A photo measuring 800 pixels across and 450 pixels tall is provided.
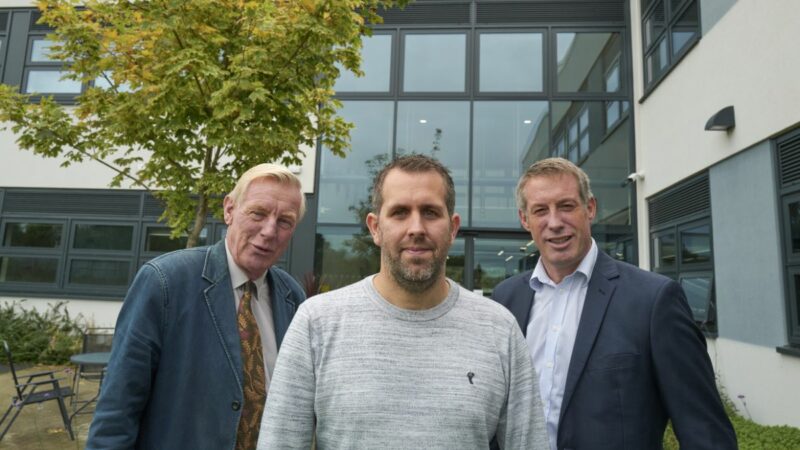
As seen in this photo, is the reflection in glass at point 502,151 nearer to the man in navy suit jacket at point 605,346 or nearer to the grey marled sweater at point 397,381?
the man in navy suit jacket at point 605,346

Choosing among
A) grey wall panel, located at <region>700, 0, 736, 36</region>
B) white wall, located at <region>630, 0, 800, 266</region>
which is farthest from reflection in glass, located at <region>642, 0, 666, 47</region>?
grey wall panel, located at <region>700, 0, 736, 36</region>

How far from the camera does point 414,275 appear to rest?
1.41 meters

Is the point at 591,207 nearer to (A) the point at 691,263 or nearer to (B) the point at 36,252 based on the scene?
(A) the point at 691,263

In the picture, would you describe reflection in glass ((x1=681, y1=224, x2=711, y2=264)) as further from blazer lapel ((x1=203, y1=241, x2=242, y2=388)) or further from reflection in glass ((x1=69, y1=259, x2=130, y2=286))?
reflection in glass ((x1=69, y1=259, x2=130, y2=286))

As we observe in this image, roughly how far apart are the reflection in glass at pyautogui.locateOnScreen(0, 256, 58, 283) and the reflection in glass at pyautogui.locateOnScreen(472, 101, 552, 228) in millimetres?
8602

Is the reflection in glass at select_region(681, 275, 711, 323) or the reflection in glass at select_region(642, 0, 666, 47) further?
the reflection in glass at select_region(642, 0, 666, 47)

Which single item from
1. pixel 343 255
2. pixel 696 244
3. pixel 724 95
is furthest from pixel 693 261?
pixel 343 255

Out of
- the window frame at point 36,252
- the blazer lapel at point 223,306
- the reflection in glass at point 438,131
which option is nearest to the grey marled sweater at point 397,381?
the blazer lapel at point 223,306

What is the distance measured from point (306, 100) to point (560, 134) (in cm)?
616

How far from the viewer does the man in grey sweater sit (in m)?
1.31

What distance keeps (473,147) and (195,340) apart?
26.5 feet

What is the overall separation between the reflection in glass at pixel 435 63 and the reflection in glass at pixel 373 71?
371mm

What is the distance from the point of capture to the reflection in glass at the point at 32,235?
999cm

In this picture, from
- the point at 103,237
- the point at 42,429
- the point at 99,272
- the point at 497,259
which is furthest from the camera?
the point at 103,237
